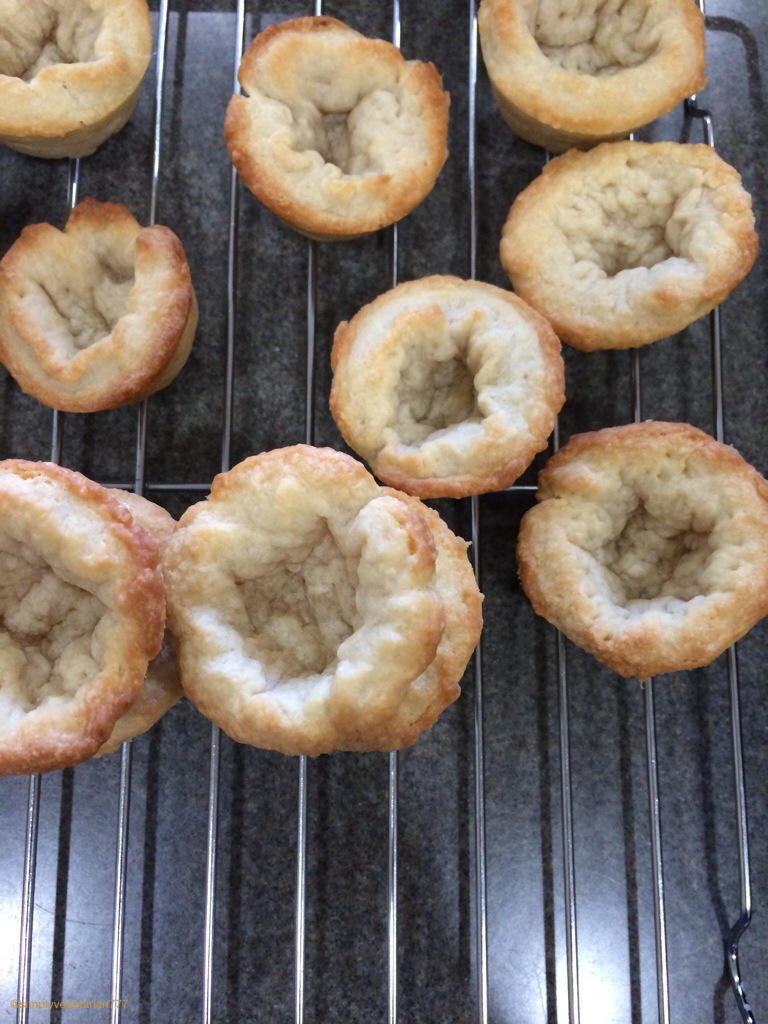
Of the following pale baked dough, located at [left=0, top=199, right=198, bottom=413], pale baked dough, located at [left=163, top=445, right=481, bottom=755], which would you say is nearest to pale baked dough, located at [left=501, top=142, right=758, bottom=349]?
pale baked dough, located at [left=163, top=445, right=481, bottom=755]

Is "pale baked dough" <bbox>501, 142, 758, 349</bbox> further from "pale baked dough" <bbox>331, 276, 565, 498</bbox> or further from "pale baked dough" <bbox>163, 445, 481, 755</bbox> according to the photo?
"pale baked dough" <bbox>163, 445, 481, 755</bbox>

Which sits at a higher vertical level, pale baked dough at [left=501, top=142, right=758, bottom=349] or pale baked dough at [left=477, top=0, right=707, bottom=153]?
pale baked dough at [left=477, top=0, right=707, bottom=153]

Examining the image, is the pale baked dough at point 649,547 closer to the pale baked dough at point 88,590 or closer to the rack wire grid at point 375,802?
the rack wire grid at point 375,802

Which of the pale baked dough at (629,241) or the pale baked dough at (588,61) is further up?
the pale baked dough at (588,61)

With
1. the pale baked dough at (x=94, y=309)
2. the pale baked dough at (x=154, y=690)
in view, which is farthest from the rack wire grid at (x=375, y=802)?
the pale baked dough at (x=154, y=690)

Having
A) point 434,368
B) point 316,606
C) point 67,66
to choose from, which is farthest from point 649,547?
point 67,66

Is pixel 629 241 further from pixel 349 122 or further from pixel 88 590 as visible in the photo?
pixel 88 590
